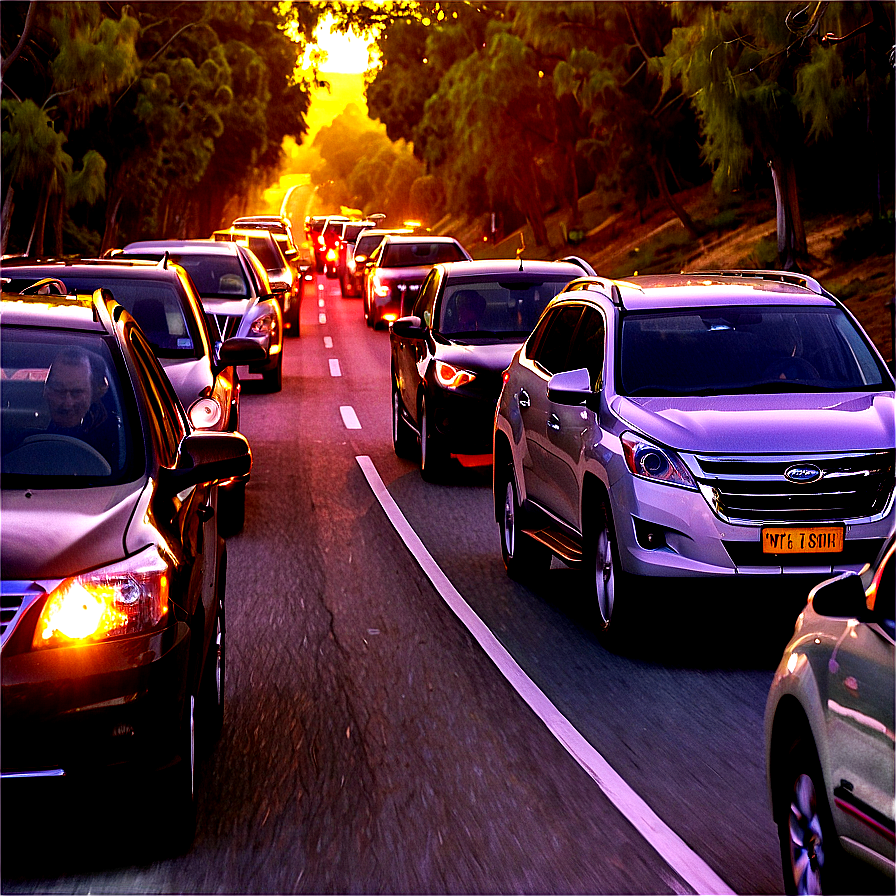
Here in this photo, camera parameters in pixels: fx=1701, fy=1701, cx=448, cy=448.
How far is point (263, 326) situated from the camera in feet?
70.3

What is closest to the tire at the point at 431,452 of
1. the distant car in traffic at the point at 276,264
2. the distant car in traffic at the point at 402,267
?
the distant car in traffic at the point at 276,264

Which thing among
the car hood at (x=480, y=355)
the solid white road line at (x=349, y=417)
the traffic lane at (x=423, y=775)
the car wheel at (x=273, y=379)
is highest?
the car hood at (x=480, y=355)

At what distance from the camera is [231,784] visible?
6.35 metres

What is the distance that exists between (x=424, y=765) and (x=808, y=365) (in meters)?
3.99

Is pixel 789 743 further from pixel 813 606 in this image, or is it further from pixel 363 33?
pixel 363 33

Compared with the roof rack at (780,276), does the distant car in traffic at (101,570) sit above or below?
below

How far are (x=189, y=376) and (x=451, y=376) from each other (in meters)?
3.08

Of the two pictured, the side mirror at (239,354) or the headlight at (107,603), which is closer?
the headlight at (107,603)

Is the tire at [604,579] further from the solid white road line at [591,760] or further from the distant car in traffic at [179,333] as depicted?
the distant car in traffic at [179,333]

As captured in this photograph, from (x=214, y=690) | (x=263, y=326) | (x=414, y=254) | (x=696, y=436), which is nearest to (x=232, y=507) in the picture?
(x=696, y=436)

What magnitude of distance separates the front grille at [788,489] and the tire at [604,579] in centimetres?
64

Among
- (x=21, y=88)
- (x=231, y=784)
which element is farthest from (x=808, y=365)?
(x=21, y=88)

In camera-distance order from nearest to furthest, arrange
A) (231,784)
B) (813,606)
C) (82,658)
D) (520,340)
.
→ (813,606) → (82,658) → (231,784) → (520,340)

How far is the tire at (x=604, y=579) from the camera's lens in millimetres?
8578
